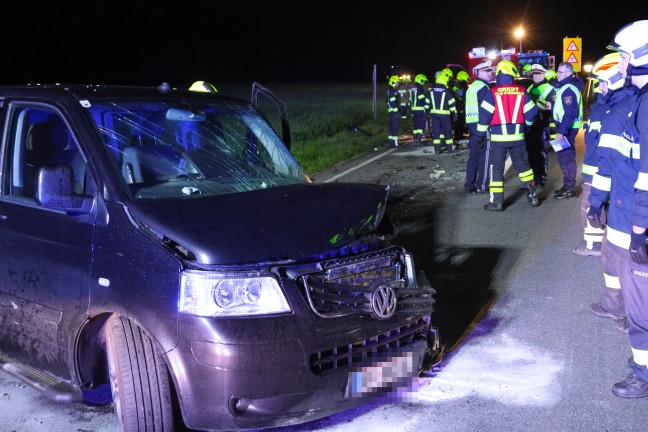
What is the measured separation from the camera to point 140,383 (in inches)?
131

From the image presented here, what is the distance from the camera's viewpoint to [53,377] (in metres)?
4.00

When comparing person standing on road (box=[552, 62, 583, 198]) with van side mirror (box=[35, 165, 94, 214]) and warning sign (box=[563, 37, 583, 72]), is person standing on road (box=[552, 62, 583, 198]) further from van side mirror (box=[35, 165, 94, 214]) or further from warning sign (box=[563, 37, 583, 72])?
warning sign (box=[563, 37, 583, 72])

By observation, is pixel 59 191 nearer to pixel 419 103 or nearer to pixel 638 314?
pixel 638 314

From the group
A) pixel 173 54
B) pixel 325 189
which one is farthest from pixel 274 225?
pixel 173 54

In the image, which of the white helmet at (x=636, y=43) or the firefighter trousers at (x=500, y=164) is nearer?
the white helmet at (x=636, y=43)

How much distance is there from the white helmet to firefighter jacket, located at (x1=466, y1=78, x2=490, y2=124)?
639cm

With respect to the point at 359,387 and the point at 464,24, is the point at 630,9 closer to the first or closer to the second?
the point at 464,24

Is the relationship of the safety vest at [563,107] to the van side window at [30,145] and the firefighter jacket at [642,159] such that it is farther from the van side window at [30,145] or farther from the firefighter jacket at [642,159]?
the van side window at [30,145]

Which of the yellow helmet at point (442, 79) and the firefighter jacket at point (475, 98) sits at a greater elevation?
the yellow helmet at point (442, 79)

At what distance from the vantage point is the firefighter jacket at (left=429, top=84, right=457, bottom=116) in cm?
1536

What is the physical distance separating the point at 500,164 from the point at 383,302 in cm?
654

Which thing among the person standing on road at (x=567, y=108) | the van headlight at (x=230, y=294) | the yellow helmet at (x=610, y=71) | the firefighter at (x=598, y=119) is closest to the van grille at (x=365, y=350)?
the van headlight at (x=230, y=294)

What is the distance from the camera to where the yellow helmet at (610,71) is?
219 inches

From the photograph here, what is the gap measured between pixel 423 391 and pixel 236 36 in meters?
94.8
